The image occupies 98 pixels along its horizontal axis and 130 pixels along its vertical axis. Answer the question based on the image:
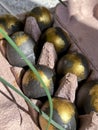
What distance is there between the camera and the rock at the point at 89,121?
0.66 meters

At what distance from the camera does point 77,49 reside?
88 centimetres

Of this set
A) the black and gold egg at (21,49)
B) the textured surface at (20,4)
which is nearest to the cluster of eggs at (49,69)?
the black and gold egg at (21,49)

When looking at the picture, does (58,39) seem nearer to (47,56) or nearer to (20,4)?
(47,56)

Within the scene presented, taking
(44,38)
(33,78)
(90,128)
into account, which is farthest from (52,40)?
(90,128)

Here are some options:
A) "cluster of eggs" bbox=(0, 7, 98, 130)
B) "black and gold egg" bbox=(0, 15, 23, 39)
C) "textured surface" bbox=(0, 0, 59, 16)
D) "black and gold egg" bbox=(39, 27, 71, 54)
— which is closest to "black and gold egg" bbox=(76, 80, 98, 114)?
"cluster of eggs" bbox=(0, 7, 98, 130)

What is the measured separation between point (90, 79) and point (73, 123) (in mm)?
137

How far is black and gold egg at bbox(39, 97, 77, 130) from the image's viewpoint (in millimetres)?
687

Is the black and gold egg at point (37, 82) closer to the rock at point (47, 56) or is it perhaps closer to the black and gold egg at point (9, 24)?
the rock at point (47, 56)

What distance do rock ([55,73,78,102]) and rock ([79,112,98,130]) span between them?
0.18ft

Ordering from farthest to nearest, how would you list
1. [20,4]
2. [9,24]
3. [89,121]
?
[20,4] → [9,24] → [89,121]

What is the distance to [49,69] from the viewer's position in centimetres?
77

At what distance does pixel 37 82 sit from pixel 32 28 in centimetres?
18

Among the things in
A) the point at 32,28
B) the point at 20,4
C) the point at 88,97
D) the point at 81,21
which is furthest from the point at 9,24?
the point at 20,4

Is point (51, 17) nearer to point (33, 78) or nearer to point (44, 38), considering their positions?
point (44, 38)
